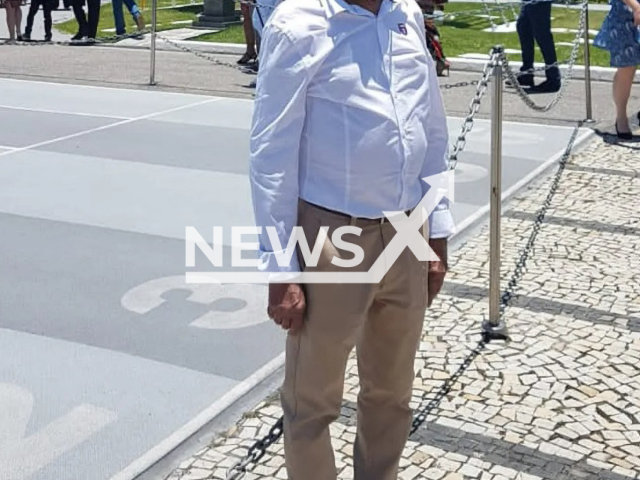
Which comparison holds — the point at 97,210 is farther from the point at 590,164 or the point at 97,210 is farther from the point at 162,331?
the point at 590,164

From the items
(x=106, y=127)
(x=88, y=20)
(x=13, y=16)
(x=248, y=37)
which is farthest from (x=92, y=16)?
(x=106, y=127)

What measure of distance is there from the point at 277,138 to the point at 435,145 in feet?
1.90

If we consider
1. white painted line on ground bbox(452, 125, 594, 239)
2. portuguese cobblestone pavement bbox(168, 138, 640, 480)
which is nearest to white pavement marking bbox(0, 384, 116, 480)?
portuguese cobblestone pavement bbox(168, 138, 640, 480)

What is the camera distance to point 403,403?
9.75 ft

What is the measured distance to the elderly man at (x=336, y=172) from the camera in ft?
8.15

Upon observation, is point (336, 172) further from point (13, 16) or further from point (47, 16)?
point (47, 16)

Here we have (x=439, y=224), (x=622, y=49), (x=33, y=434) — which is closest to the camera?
(x=439, y=224)

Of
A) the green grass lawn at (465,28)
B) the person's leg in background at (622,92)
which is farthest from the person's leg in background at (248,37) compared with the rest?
A: the person's leg in background at (622,92)

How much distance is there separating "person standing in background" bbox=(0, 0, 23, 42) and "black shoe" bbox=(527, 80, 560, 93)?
9477mm

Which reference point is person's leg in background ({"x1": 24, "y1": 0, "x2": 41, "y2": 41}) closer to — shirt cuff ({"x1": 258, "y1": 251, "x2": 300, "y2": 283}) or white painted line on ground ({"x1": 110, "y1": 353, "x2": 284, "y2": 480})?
white painted line on ground ({"x1": 110, "y1": 353, "x2": 284, "y2": 480})

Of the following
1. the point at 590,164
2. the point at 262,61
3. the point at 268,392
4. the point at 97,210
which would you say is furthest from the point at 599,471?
the point at 590,164

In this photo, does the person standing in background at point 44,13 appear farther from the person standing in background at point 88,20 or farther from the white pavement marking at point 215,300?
the white pavement marking at point 215,300

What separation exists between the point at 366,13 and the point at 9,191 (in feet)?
17.0

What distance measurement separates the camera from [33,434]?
11.9ft
